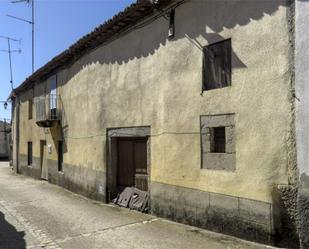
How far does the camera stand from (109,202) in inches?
434

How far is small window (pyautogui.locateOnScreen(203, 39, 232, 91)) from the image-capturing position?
7.36 m

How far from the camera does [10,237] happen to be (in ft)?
24.6

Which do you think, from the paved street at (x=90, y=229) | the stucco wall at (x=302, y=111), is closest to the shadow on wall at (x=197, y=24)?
the stucco wall at (x=302, y=111)

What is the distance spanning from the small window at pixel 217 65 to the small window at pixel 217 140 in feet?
2.72

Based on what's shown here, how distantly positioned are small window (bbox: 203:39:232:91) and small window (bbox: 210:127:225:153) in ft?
2.72

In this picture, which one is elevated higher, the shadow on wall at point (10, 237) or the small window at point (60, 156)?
the small window at point (60, 156)

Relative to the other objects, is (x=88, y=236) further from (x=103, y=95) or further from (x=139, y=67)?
(x=103, y=95)

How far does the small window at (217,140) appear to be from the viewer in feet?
24.5

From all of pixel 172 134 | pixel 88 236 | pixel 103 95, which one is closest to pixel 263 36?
pixel 172 134

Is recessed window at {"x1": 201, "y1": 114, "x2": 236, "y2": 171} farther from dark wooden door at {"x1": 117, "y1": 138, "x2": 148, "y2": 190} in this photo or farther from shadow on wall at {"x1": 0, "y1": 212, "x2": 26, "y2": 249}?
shadow on wall at {"x1": 0, "y1": 212, "x2": 26, "y2": 249}

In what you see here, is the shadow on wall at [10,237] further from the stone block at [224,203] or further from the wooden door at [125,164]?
the stone block at [224,203]

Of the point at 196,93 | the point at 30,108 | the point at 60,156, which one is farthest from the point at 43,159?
the point at 196,93

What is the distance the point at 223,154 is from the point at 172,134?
1.51 metres

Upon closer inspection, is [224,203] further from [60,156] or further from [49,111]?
[49,111]
